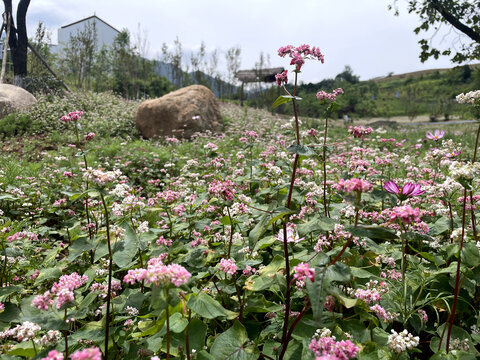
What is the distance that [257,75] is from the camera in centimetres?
3012

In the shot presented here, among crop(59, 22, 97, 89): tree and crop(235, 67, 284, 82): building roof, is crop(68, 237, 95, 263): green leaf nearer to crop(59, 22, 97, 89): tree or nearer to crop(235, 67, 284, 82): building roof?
crop(59, 22, 97, 89): tree

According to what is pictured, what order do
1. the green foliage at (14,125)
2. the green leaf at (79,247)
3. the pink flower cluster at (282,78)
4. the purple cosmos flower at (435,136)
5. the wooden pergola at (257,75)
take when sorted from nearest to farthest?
1. the green leaf at (79,247)
2. the pink flower cluster at (282,78)
3. the purple cosmos flower at (435,136)
4. the green foliage at (14,125)
5. the wooden pergola at (257,75)

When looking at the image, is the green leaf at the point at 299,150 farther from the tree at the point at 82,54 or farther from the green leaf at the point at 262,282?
the tree at the point at 82,54

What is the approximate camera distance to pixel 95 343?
164cm

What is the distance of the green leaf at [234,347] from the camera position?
1328mm

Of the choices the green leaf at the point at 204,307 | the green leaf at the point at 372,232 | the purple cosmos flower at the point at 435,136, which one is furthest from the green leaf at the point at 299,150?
the purple cosmos flower at the point at 435,136

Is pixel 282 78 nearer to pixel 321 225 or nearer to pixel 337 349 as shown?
pixel 321 225

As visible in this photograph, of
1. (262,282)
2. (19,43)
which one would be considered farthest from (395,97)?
(262,282)

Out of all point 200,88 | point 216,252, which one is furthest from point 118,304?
point 200,88

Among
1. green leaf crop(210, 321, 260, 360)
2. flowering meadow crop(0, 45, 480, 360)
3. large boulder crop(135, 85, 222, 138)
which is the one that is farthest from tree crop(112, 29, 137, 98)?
green leaf crop(210, 321, 260, 360)

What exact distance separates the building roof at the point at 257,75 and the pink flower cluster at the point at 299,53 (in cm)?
2891

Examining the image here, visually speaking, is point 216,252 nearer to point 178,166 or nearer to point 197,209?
point 197,209

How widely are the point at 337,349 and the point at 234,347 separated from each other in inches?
21.7

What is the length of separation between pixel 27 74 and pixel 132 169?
1419cm
